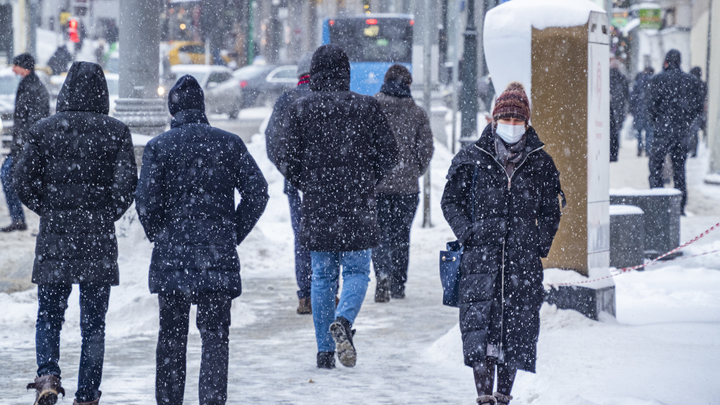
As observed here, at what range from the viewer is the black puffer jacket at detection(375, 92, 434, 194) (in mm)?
7965

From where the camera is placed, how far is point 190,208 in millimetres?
4629

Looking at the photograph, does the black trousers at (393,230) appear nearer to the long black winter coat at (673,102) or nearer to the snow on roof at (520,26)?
the snow on roof at (520,26)

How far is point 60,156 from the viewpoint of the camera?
4965 millimetres

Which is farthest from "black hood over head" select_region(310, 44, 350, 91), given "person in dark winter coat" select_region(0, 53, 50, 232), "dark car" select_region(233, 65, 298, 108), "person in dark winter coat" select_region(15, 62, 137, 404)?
"dark car" select_region(233, 65, 298, 108)

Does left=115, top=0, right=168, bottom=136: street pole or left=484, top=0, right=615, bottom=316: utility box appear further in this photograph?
left=115, top=0, right=168, bottom=136: street pole

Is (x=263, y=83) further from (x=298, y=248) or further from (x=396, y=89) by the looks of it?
(x=298, y=248)

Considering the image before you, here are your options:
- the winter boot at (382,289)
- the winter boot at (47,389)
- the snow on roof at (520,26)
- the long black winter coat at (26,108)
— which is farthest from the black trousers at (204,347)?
the long black winter coat at (26,108)

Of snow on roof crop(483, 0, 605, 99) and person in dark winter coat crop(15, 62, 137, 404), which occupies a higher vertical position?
snow on roof crop(483, 0, 605, 99)

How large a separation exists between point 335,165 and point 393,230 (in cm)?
243

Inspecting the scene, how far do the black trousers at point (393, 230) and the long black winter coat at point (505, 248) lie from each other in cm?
332

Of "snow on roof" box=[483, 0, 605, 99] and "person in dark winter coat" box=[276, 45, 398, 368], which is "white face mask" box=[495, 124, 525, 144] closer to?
"person in dark winter coat" box=[276, 45, 398, 368]

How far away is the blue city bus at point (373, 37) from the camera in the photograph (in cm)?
2578

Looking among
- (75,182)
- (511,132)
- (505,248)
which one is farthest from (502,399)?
(75,182)

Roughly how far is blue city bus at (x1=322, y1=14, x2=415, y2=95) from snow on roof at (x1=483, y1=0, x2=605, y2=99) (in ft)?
61.0
